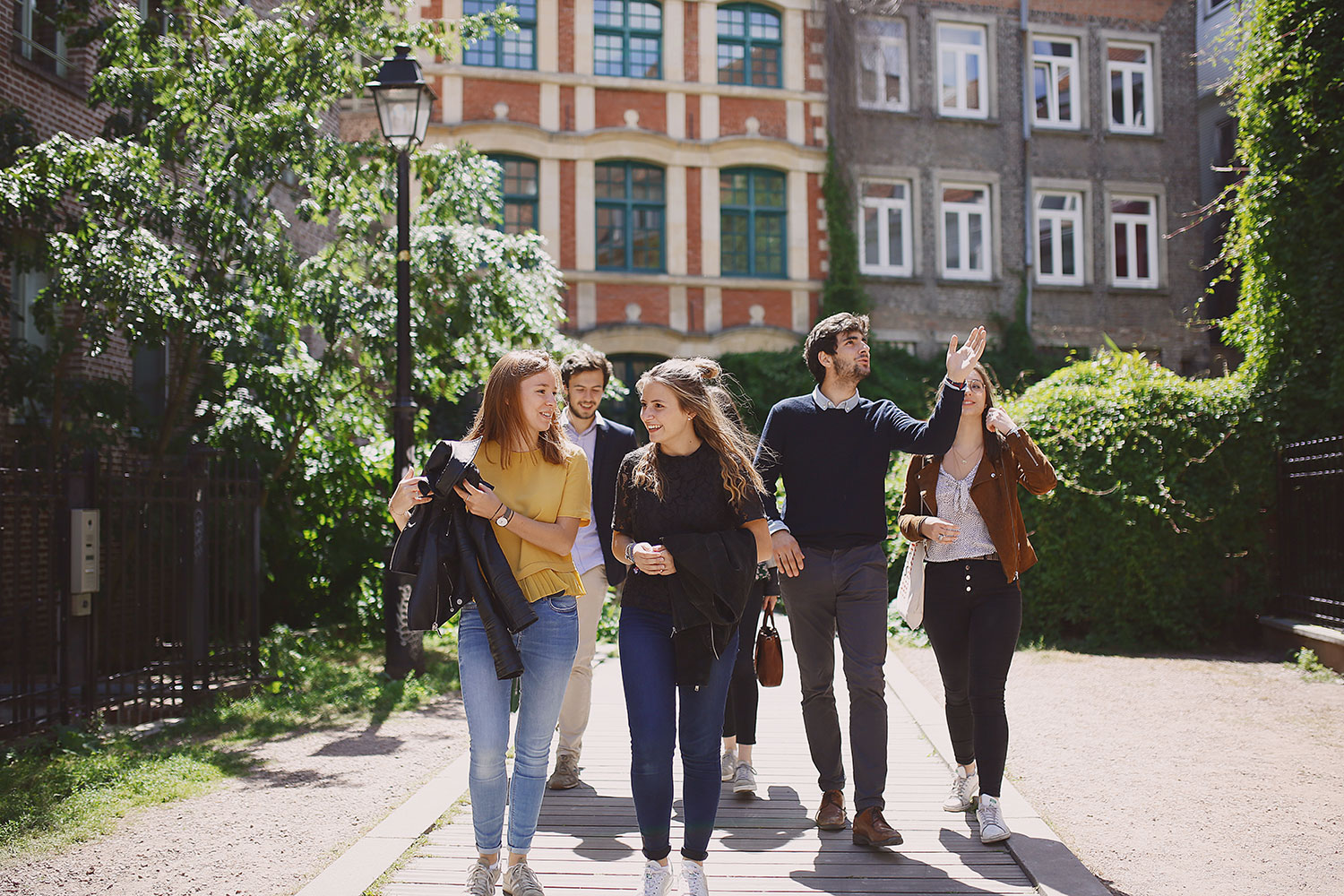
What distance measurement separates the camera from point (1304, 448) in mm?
10773

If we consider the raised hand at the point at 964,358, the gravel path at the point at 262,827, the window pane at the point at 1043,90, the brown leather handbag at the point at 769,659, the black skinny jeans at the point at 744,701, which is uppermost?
the window pane at the point at 1043,90

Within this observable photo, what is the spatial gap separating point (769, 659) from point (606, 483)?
137cm

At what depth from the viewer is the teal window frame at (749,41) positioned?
69.5 ft

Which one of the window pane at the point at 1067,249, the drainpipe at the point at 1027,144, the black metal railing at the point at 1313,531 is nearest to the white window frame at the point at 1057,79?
the drainpipe at the point at 1027,144

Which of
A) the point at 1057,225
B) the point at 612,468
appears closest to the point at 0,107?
the point at 612,468

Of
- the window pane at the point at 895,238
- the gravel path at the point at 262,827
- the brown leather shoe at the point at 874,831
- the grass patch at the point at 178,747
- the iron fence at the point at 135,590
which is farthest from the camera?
the window pane at the point at 895,238

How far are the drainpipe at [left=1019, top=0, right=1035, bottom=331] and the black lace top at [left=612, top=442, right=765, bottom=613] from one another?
19.5 meters

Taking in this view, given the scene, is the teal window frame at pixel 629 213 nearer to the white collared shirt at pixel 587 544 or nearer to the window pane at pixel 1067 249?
the window pane at pixel 1067 249

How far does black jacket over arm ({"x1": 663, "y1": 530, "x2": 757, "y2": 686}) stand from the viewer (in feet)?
12.6

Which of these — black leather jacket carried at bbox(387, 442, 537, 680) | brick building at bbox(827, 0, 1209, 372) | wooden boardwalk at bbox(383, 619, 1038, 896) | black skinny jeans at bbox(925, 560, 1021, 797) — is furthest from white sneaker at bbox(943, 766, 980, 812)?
brick building at bbox(827, 0, 1209, 372)

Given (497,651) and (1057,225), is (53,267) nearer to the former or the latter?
(497,651)

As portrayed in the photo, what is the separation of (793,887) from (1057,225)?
20595 millimetres

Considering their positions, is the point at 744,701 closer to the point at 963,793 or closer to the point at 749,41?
the point at 963,793

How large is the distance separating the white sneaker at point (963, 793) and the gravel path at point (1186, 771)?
0.32 metres
